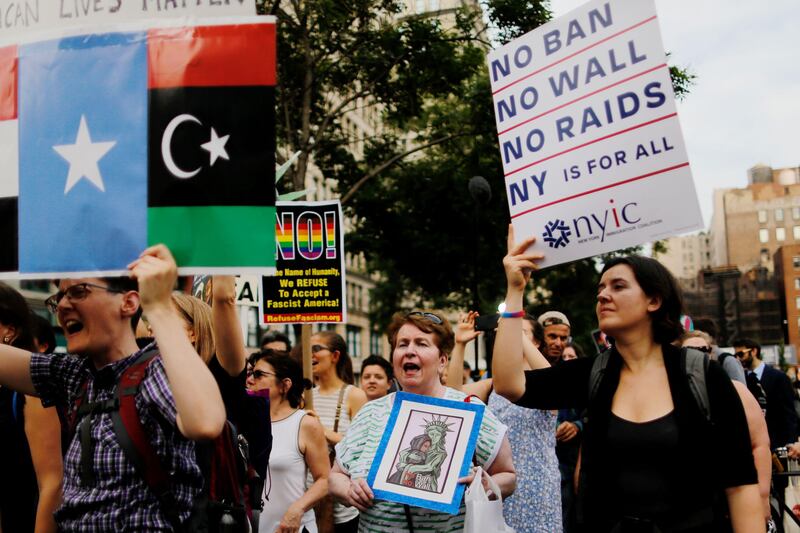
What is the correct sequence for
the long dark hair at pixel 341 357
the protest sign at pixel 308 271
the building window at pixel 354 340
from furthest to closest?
the building window at pixel 354 340 < the protest sign at pixel 308 271 < the long dark hair at pixel 341 357

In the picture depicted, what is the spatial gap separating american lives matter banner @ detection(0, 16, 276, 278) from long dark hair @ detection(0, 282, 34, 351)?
1251 mm

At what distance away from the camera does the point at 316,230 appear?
8.28 meters

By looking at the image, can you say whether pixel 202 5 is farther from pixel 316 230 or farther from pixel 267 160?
pixel 316 230

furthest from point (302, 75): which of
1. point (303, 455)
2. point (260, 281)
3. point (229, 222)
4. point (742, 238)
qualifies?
point (742, 238)

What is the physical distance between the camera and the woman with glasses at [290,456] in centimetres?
497

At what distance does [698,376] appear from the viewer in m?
3.14

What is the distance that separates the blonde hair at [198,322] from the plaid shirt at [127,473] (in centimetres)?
127

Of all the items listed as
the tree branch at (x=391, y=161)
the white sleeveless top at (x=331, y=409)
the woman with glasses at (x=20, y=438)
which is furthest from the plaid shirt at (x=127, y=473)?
the tree branch at (x=391, y=161)

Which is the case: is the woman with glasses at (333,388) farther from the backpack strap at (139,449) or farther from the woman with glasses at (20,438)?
the backpack strap at (139,449)

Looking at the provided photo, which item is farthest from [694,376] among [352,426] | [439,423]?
[352,426]

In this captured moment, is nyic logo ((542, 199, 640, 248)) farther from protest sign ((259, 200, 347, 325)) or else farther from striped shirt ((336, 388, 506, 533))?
protest sign ((259, 200, 347, 325))

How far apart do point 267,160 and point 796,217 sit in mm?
136575

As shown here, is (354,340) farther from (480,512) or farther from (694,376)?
(694,376)

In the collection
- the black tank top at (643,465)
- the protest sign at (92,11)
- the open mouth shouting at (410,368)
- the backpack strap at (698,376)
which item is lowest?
the black tank top at (643,465)
